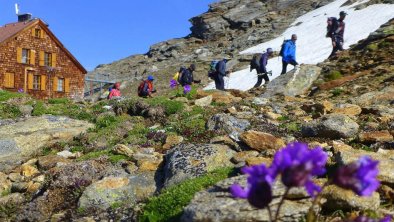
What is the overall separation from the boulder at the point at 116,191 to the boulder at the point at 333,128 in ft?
12.9

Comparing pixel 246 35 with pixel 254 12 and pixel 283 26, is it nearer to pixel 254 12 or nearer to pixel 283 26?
pixel 283 26

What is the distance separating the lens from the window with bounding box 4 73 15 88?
5431 cm

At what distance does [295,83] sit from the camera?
21.2 m

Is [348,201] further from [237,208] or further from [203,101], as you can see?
[203,101]

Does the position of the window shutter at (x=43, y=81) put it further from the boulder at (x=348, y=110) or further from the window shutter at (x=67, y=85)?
the boulder at (x=348, y=110)

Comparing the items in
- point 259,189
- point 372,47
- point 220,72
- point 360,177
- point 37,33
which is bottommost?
point 259,189

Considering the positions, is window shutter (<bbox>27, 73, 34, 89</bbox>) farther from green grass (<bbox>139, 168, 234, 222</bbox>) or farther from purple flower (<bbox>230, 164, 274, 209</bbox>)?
purple flower (<bbox>230, 164, 274, 209</bbox>)

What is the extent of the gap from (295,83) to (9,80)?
139 ft

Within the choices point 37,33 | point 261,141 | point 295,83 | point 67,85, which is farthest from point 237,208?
point 67,85

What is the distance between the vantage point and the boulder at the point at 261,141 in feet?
29.9

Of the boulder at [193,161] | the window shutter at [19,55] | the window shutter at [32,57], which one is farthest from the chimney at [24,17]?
the boulder at [193,161]

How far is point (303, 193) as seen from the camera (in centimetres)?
546

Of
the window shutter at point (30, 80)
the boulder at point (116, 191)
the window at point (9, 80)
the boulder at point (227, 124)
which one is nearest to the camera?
the boulder at point (116, 191)

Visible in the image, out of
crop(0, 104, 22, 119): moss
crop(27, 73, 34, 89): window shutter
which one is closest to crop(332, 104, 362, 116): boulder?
crop(0, 104, 22, 119): moss
